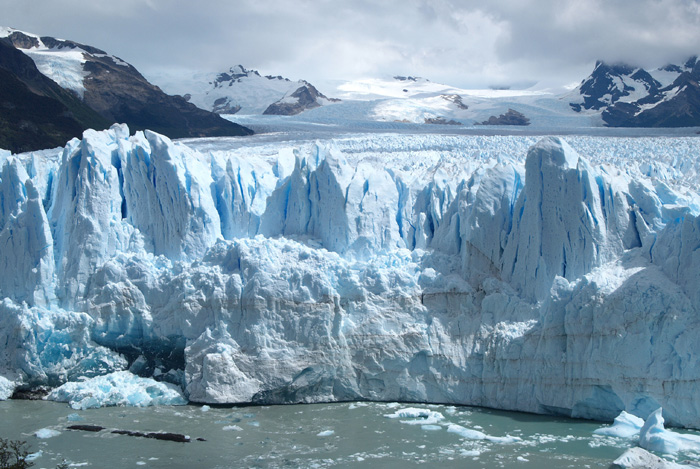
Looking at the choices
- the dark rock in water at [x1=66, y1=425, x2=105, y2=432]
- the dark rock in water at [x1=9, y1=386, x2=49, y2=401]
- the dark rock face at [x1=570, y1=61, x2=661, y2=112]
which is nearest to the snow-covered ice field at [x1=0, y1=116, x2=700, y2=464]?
the dark rock in water at [x1=9, y1=386, x2=49, y2=401]

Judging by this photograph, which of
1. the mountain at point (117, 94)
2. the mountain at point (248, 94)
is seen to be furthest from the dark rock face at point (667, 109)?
the mountain at point (117, 94)

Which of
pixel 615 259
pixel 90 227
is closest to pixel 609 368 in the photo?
pixel 615 259

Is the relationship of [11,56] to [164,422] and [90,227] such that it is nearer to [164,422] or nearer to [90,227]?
[90,227]

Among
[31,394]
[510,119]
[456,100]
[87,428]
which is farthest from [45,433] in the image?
[456,100]

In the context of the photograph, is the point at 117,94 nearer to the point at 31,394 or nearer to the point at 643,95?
the point at 31,394

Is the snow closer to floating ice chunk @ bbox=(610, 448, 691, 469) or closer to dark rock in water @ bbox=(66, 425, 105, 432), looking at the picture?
dark rock in water @ bbox=(66, 425, 105, 432)
